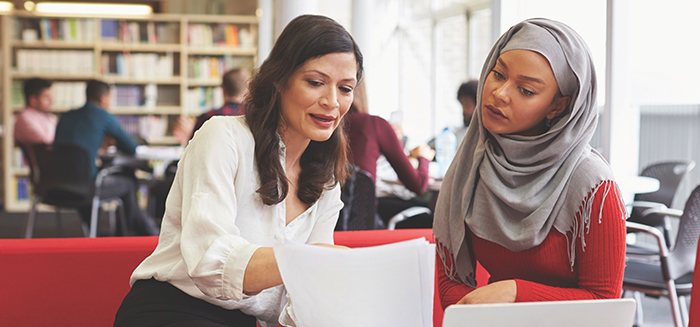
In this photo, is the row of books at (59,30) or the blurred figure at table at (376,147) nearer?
the blurred figure at table at (376,147)

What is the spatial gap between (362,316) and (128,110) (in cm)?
665

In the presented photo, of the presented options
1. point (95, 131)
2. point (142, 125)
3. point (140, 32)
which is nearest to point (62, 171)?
point (95, 131)

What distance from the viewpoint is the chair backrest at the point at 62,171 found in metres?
4.18

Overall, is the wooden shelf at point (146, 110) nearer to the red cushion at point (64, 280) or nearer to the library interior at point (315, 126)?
the library interior at point (315, 126)

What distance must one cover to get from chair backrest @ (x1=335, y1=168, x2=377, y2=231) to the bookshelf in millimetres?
4789

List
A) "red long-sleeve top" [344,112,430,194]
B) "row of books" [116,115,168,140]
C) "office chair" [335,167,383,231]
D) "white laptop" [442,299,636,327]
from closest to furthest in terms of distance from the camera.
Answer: "white laptop" [442,299,636,327], "office chair" [335,167,383,231], "red long-sleeve top" [344,112,430,194], "row of books" [116,115,168,140]

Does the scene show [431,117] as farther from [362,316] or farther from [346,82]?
[362,316]

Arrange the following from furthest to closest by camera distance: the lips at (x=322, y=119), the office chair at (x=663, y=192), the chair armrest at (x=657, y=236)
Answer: the office chair at (x=663, y=192) < the chair armrest at (x=657, y=236) < the lips at (x=322, y=119)

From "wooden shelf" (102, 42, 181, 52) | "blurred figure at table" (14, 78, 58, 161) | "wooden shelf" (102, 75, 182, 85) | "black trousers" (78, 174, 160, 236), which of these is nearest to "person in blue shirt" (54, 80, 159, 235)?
"black trousers" (78, 174, 160, 236)

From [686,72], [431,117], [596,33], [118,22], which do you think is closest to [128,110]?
[118,22]

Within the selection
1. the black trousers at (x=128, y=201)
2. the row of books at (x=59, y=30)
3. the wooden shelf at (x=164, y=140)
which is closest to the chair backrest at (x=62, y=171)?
the black trousers at (x=128, y=201)

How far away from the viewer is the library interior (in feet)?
4.37

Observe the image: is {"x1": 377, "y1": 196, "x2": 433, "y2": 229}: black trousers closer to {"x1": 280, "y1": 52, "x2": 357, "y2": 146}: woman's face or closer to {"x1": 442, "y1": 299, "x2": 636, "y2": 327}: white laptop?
{"x1": 280, "y1": 52, "x2": 357, "y2": 146}: woman's face

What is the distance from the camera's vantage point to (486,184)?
1300 mm
